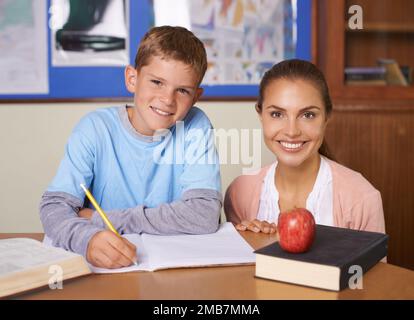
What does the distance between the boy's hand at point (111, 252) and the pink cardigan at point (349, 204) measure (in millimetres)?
620

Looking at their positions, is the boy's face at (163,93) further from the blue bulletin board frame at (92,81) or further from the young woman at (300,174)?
the blue bulletin board frame at (92,81)

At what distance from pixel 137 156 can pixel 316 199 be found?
0.49 metres

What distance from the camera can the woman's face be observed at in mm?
1415

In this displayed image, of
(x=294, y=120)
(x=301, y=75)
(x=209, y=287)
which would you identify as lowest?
(x=209, y=287)

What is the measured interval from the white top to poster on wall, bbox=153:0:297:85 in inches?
42.4

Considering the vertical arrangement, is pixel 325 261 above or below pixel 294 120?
below

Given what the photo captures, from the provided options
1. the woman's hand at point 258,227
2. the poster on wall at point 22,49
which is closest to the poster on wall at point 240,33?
the poster on wall at point 22,49

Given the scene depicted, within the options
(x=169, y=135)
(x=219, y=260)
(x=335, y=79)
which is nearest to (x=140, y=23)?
(x=335, y=79)

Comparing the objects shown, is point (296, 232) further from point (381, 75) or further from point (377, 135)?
point (381, 75)

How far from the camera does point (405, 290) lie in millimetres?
815

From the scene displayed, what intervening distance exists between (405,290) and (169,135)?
709mm

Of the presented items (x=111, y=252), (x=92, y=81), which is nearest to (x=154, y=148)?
(x=111, y=252)

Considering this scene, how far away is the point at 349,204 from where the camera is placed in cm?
139
